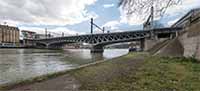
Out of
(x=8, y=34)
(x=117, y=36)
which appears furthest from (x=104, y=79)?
(x=8, y=34)

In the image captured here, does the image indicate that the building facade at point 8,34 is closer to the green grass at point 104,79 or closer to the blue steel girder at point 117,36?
the blue steel girder at point 117,36

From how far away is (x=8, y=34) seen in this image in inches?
5965

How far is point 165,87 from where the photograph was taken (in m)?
6.79

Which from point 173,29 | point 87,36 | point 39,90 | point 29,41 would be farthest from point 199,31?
point 29,41

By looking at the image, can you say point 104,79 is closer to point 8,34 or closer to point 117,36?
point 117,36

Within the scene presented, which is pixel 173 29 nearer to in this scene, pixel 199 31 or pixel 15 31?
pixel 199 31

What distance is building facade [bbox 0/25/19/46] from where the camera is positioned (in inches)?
5797

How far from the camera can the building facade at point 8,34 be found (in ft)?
483

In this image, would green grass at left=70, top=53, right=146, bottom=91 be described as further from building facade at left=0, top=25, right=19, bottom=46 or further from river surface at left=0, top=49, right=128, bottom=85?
building facade at left=0, top=25, right=19, bottom=46

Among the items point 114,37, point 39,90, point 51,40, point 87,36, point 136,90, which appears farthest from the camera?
point 51,40

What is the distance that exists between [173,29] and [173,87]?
7152 centimetres

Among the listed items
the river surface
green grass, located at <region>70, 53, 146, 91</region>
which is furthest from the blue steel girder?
green grass, located at <region>70, 53, 146, 91</region>

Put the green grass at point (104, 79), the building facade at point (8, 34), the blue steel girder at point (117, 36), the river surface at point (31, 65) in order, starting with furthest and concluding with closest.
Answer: the building facade at point (8, 34), the blue steel girder at point (117, 36), the river surface at point (31, 65), the green grass at point (104, 79)

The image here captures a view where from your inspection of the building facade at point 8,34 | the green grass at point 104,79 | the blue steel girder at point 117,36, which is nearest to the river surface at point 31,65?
the green grass at point 104,79
